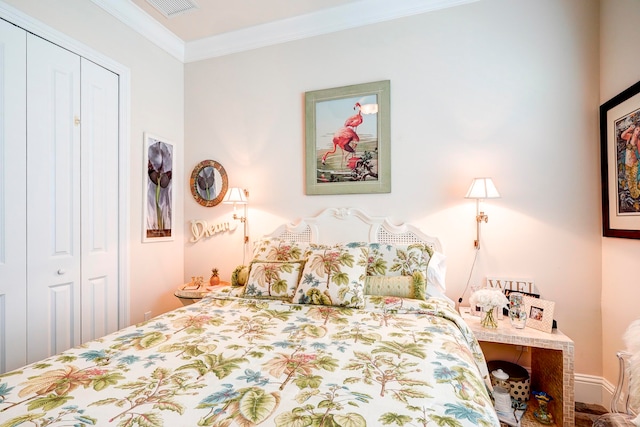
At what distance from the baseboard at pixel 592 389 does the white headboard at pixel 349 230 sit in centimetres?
123

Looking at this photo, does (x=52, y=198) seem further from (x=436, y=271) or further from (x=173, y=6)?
(x=436, y=271)

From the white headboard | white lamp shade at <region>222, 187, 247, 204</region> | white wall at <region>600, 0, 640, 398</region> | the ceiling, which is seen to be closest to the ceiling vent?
the ceiling

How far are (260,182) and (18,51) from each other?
1747 mm

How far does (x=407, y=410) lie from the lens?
841mm

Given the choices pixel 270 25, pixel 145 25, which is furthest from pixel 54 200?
pixel 270 25

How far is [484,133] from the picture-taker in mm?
2273

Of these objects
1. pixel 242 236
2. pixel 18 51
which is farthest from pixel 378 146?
pixel 18 51

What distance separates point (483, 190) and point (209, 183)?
2.36 meters

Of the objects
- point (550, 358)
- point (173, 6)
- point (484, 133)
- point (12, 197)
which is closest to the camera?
point (12, 197)

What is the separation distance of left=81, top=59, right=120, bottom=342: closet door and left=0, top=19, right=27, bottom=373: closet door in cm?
35

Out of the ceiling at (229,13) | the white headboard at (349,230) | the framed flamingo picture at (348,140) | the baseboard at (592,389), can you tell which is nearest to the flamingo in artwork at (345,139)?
the framed flamingo picture at (348,140)

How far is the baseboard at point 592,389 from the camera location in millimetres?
1994

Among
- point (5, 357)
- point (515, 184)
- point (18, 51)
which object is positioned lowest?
point (5, 357)

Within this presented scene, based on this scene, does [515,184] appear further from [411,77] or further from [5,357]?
[5,357]
